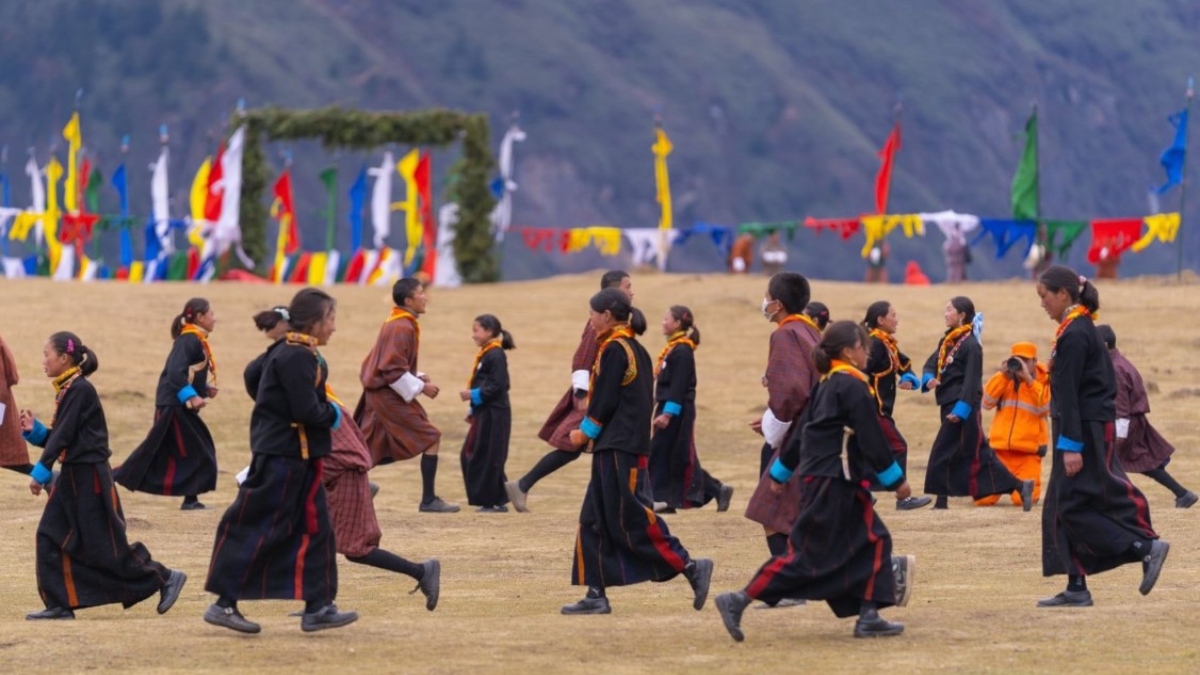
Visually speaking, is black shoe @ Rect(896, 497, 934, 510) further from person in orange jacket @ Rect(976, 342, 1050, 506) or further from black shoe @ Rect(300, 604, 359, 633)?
black shoe @ Rect(300, 604, 359, 633)

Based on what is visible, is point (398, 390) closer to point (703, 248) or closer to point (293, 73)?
point (703, 248)

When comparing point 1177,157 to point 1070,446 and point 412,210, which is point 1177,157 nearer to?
point 412,210

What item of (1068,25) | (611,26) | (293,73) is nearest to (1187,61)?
(1068,25)

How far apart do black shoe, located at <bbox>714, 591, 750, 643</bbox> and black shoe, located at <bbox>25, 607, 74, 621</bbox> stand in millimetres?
2979

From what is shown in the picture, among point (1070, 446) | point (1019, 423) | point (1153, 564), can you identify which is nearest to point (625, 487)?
point (1070, 446)

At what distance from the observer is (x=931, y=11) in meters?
122

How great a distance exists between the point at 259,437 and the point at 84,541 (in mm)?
1185

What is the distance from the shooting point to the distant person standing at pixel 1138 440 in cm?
1403

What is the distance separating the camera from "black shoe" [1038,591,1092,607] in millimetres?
9461

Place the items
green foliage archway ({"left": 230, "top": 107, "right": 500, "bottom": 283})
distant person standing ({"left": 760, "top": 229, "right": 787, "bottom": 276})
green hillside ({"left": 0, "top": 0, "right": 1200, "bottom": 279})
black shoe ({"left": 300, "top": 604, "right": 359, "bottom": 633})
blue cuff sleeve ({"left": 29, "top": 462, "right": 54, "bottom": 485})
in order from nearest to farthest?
black shoe ({"left": 300, "top": 604, "right": 359, "bottom": 633})
blue cuff sleeve ({"left": 29, "top": 462, "right": 54, "bottom": 485})
green foliage archway ({"left": 230, "top": 107, "right": 500, "bottom": 283})
distant person standing ({"left": 760, "top": 229, "right": 787, "bottom": 276})
green hillside ({"left": 0, "top": 0, "right": 1200, "bottom": 279})

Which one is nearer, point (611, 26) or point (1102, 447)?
point (1102, 447)

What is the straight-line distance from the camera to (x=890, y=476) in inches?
338

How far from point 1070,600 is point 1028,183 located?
24.9 metres

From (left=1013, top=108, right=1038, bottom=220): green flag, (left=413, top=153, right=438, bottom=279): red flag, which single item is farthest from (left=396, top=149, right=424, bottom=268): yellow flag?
(left=1013, top=108, right=1038, bottom=220): green flag
